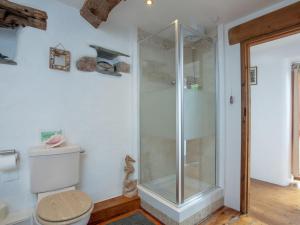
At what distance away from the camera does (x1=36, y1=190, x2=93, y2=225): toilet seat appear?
1.22 m

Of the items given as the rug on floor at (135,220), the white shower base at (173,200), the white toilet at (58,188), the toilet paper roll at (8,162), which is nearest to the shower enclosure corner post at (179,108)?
the white shower base at (173,200)

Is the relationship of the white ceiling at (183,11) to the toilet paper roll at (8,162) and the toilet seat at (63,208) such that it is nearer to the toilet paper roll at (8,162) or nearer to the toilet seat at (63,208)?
the toilet paper roll at (8,162)

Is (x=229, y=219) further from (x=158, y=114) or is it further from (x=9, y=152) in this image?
(x=9, y=152)

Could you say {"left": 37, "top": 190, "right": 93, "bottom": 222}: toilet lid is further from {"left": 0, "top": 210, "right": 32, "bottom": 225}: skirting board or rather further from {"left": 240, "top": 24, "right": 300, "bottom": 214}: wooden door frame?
{"left": 240, "top": 24, "right": 300, "bottom": 214}: wooden door frame

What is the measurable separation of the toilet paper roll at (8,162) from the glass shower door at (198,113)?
1.51m

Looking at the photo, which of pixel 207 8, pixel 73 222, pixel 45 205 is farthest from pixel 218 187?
pixel 207 8

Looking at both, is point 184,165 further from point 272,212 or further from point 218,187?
point 272,212

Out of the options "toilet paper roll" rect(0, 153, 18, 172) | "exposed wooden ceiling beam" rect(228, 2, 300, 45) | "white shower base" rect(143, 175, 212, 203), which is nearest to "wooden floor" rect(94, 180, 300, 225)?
"white shower base" rect(143, 175, 212, 203)

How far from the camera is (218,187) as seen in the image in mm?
2148

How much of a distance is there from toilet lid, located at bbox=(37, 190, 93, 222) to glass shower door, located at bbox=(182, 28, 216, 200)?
3.30 ft

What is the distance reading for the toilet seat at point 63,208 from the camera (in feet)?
3.99

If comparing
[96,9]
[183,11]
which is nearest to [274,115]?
[183,11]

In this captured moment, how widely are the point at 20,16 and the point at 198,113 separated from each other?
1921mm

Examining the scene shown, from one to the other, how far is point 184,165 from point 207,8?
1631 millimetres
